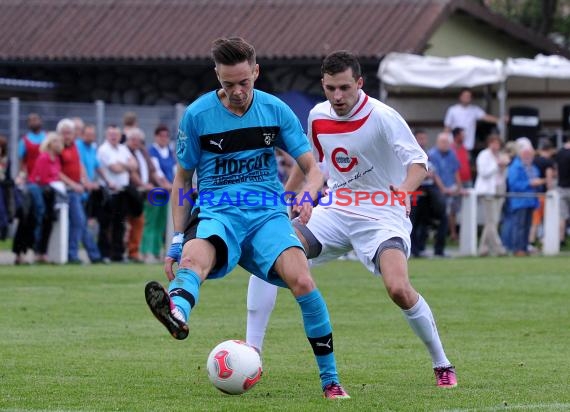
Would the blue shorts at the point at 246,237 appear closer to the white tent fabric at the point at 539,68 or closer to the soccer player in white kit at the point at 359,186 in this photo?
the soccer player in white kit at the point at 359,186

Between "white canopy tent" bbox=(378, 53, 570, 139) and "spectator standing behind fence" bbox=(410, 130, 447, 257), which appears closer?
"spectator standing behind fence" bbox=(410, 130, 447, 257)

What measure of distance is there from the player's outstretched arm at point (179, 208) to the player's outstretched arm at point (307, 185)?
703mm

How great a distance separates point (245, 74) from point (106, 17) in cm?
2345

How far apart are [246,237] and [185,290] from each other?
661 millimetres

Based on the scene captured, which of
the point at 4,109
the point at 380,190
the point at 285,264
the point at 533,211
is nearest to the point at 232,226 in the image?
the point at 285,264

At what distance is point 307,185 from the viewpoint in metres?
8.52

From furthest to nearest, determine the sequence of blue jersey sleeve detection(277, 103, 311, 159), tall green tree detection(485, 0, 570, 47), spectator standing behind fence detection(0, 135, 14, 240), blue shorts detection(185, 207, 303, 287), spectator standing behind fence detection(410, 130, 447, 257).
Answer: tall green tree detection(485, 0, 570, 47) → spectator standing behind fence detection(410, 130, 447, 257) → spectator standing behind fence detection(0, 135, 14, 240) → blue jersey sleeve detection(277, 103, 311, 159) → blue shorts detection(185, 207, 303, 287)

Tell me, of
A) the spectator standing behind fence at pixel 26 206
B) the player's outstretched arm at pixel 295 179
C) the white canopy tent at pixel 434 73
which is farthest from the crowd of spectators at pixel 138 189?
the player's outstretched arm at pixel 295 179

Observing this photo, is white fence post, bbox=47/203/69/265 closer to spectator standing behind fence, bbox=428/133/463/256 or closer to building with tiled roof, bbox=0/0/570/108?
spectator standing behind fence, bbox=428/133/463/256

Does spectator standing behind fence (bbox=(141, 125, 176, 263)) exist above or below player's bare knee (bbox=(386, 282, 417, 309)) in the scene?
above

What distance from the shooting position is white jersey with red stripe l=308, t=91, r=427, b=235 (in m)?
9.46

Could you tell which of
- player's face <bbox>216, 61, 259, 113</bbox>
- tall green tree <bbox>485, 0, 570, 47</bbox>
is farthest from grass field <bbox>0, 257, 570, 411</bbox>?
tall green tree <bbox>485, 0, 570, 47</bbox>

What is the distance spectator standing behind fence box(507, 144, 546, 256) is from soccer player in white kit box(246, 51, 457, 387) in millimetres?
14801

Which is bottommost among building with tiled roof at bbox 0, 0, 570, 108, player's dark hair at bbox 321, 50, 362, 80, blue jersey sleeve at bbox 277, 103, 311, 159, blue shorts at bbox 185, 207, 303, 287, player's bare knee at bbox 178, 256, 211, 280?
player's bare knee at bbox 178, 256, 211, 280
